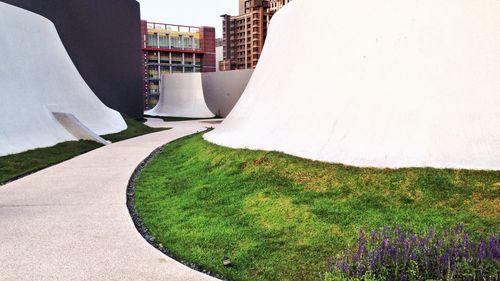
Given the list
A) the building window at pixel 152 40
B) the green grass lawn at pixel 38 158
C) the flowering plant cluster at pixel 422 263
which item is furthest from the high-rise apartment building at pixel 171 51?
the flowering plant cluster at pixel 422 263

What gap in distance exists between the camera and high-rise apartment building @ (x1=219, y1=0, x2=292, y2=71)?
78.1 meters

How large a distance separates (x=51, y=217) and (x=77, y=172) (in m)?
4.50

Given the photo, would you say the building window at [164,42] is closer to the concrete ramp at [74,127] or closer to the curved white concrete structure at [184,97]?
the curved white concrete structure at [184,97]

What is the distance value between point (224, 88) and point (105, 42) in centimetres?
1255

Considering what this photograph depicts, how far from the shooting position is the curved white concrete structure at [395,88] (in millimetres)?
7438

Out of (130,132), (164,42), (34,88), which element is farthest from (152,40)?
(34,88)

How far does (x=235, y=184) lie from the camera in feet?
27.8

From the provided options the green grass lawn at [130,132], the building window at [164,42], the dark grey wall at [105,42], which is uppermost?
the building window at [164,42]

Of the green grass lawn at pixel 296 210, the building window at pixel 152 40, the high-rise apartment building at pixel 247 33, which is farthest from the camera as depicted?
the building window at pixel 152 40

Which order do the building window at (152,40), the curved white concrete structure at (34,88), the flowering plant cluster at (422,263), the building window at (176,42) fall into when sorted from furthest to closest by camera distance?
the building window at (176,42), the building window at (152,40), the curved white concrete structure at (34,88), the flowering plant cluster at (422,263)

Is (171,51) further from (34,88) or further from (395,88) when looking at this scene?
(395,88)

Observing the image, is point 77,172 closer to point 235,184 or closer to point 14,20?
point 235,184

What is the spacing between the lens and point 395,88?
27.4 ft

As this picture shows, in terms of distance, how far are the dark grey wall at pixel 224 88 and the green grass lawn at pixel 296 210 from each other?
29.5 meters
